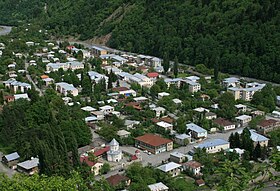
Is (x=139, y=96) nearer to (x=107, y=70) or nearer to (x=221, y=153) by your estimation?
(x=107, y=70)

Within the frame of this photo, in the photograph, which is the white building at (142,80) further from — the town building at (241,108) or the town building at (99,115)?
the town building at (241,108)

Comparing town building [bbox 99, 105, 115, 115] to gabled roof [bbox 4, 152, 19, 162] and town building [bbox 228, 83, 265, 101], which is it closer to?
gabled roof [bbox 4, 152, 19, 162]

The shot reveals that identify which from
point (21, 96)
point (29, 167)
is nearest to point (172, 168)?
point (29, 167)

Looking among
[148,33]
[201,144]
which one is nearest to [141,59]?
[148,33]

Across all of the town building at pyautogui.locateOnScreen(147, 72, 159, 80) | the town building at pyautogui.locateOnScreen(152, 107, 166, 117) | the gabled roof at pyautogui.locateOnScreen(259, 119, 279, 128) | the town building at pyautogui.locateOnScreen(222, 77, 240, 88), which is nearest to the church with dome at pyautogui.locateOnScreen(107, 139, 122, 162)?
the town building at pyautogui.locateOnScreen(152, 107, 166, 117)

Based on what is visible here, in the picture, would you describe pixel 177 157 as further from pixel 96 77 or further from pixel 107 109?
pixel 96 77

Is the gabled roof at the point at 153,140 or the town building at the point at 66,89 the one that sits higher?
the town building at the point at 66,89

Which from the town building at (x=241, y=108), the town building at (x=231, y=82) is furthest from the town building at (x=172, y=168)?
the town building at (x=231, y=82)
